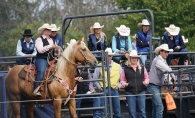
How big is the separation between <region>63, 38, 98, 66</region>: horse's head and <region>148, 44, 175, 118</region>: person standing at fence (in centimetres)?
159

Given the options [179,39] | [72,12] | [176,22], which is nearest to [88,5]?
[72,12]

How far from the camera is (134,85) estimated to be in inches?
587

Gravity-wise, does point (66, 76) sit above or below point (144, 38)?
below

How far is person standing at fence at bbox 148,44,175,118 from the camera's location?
49.1 feet

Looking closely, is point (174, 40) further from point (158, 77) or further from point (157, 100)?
point (157, 100)

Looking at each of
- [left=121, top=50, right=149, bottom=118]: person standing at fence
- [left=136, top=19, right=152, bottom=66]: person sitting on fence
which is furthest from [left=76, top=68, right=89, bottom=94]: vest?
[left=136, top=19, right=152, bottom=66]: person sitting on fence

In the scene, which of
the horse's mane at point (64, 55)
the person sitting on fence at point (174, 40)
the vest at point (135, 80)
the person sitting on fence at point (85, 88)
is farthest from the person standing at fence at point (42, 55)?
the person sitting on fence at point (174, 40)

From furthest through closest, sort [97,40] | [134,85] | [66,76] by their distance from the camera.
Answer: [97,40]
[134,85]
[66,76]

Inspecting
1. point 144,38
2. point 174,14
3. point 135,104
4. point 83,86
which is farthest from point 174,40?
point 174,14

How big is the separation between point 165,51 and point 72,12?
3167 cm

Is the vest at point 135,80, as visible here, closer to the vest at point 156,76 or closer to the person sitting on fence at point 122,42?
the vest at point 156,76

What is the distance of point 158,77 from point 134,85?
60 centimetres

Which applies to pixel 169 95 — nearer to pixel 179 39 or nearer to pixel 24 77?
pixel 179 39

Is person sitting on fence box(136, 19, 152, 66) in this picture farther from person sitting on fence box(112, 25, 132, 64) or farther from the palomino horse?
the palomino horse
